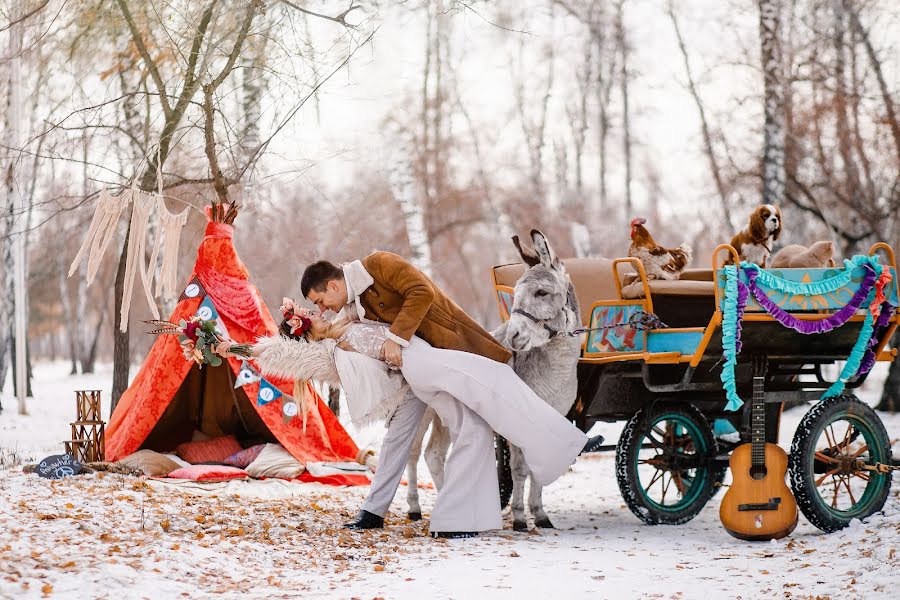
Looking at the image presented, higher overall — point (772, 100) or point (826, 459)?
A: point (772, 100)

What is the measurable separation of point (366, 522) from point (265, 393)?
8.64 feet

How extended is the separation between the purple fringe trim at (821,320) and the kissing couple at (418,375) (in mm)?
1477

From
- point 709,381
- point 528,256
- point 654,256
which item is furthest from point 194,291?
point 709,381

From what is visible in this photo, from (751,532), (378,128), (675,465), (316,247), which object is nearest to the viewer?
(751,532)

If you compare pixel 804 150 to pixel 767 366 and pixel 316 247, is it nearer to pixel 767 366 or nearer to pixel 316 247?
pixel 316 247

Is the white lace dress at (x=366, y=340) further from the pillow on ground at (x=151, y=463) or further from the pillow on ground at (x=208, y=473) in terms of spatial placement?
the pillow on ground at (x=151, y=463)

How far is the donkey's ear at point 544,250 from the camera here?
661 cm

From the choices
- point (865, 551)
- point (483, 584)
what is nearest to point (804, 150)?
point (865, 551)

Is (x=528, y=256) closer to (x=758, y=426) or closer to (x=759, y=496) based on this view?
(x=758, y=426)

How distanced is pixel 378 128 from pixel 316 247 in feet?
8.92

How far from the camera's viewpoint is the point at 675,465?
23.9ft

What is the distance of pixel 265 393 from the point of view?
29.4 feet

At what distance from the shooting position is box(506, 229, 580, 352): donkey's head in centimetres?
Answer: 653

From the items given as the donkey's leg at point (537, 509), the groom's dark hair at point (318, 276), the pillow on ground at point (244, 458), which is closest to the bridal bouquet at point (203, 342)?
the groom's dark hair at point (318, 276)
